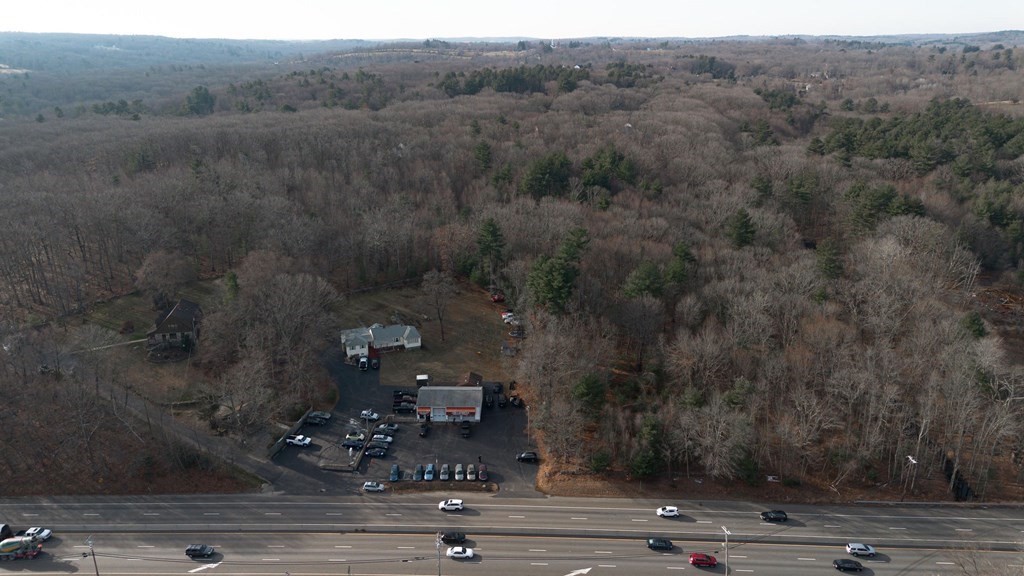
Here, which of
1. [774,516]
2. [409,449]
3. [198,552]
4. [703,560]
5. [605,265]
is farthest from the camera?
[605,265]

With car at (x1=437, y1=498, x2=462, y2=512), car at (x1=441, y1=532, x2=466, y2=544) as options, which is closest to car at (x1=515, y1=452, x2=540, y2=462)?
car at (x1=437, y1=498, x2=462, y2=512)

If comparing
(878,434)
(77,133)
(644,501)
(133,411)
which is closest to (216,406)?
(133,411)

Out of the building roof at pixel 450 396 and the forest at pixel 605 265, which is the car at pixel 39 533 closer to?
the forest at pixel 605 265

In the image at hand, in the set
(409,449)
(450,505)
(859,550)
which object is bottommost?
(409,449)

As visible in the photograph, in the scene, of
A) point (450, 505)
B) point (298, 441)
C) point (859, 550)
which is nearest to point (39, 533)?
point (298, 441)

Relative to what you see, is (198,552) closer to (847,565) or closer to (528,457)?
(528,457)

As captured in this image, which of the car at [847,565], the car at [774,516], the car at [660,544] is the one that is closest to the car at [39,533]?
the car at [660,544]

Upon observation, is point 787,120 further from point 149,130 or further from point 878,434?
point 149,130
